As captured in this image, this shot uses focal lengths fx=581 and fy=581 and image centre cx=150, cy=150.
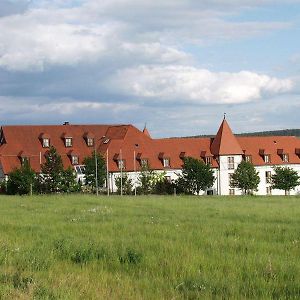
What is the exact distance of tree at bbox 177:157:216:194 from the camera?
77.6m

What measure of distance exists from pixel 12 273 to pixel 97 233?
681 centimetres

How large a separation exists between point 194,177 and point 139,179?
7.40 metres

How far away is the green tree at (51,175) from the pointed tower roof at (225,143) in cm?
2676

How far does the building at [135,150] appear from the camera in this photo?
81000 mm

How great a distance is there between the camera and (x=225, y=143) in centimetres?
8819

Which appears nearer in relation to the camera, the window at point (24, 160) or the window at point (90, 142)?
the window at point (24, 160)

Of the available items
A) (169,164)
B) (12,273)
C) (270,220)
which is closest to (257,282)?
(12,273)

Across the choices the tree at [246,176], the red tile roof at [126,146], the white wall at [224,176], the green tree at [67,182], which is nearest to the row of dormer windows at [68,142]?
the red tile roof at [126,146]

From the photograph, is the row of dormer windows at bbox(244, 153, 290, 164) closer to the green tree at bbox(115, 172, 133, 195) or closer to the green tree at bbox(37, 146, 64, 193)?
the green tree at bbox(115, 172, 133, 195)

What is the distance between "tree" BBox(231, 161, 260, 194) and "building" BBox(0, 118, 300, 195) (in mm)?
3562

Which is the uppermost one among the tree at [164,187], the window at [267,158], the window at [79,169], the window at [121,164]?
the window at [267,158]

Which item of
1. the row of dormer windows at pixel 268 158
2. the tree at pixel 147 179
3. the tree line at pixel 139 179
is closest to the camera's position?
the tree line at pixel 139 179

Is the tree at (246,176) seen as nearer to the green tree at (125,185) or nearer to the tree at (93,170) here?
the green tree at (125,185)

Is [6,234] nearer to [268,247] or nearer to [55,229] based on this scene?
[55,229]
